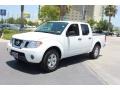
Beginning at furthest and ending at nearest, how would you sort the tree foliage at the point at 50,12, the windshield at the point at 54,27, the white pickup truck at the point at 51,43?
the tree foliage at the point at 50,12
the windshield at the point at 54,27
the white pickup truck at the point at 51,43

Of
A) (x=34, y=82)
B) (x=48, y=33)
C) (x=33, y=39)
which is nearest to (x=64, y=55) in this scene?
(x=48, y=33)

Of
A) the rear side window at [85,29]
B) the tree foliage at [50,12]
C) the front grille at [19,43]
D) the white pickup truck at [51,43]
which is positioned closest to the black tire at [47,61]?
the white pickup truck at [51,43]

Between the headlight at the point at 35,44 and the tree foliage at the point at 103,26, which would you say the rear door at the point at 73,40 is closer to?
the headlight at the point at 35,44

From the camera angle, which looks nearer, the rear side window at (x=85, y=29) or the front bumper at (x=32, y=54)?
the front bumper at (x=32, y=54)

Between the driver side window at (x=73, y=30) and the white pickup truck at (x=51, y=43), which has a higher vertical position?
the driver side window at (x=73, y=30)

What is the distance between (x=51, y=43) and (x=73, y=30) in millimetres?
1606

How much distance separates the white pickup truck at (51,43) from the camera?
7.39 metres

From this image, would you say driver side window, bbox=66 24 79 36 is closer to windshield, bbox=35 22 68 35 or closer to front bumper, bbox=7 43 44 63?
windshield, bbox=35 22 68 35

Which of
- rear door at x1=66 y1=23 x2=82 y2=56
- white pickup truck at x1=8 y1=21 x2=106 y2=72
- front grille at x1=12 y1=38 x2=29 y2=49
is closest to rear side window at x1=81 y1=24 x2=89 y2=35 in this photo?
white pickup truck at x1=8 y1=21 x2=106 y2=72

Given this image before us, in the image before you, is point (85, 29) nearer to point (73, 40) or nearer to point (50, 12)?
point (73, 40)

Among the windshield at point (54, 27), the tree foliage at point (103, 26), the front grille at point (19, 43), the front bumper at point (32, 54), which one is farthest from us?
the tree foliage at point (103, 26)

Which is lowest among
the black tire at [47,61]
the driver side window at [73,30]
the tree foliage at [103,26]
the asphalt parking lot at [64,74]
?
the asphalt parking lot at [64,74]

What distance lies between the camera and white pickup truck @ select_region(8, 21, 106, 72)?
A: 7.39m
